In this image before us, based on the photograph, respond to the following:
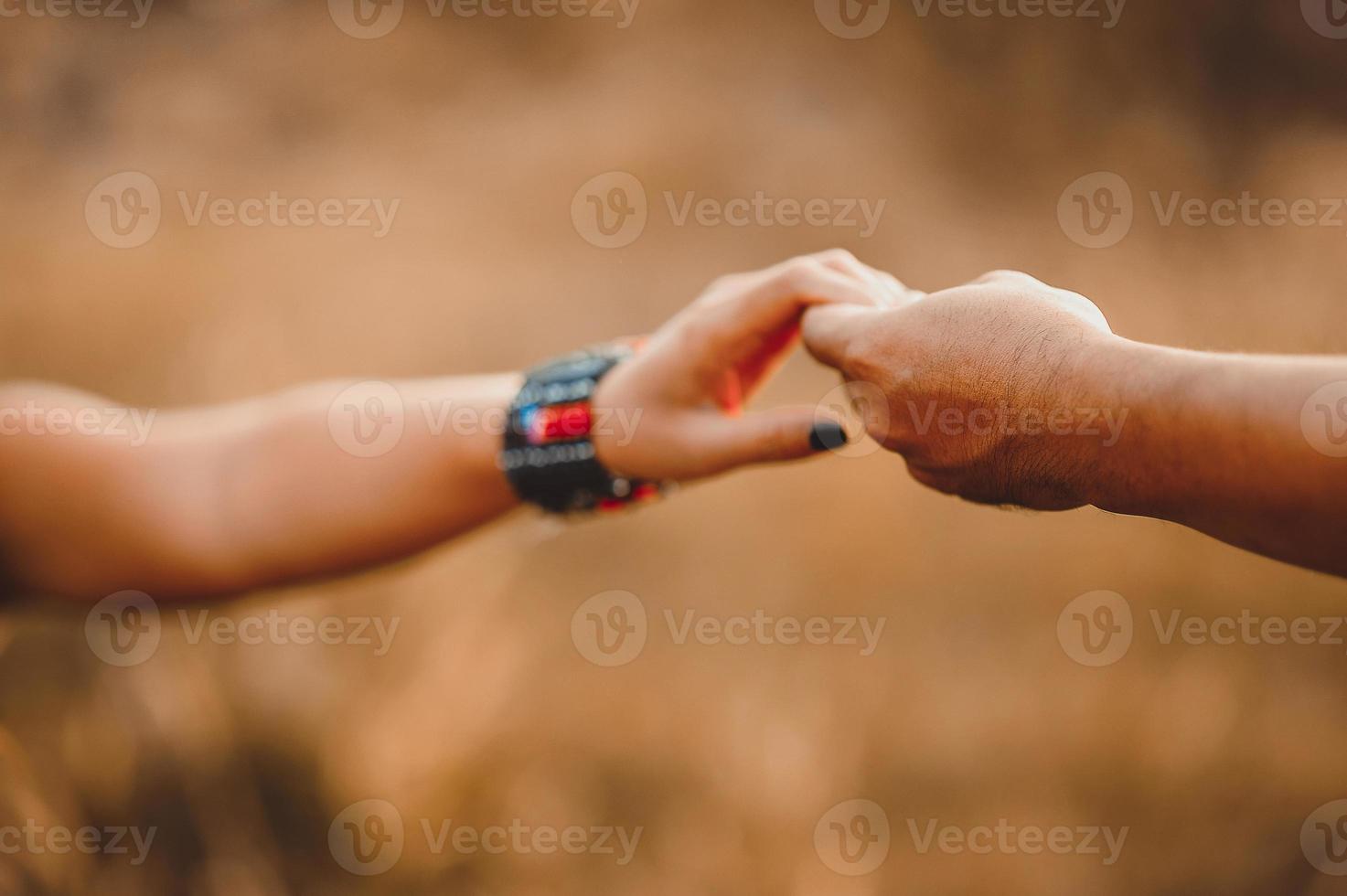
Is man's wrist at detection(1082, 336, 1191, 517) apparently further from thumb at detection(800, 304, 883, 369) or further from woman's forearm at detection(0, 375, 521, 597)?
woman's forearm at detection(0, 375, 521, 597)

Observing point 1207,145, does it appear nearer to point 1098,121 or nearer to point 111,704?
point 1098,121

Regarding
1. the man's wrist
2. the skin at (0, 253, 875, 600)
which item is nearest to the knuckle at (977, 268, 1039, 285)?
the man's wrist

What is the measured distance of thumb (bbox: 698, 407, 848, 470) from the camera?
2.57 feet

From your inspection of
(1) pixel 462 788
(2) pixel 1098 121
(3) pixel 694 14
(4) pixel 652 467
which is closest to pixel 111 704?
(1) pixel 462 788

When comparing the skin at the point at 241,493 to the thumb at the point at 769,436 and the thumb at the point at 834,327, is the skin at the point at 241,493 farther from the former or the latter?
the thumb at the point at 834,327

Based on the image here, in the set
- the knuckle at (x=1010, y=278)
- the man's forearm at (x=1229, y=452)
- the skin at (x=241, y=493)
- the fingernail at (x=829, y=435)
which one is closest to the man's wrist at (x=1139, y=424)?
the man's forearm at (x=1229, y=452)

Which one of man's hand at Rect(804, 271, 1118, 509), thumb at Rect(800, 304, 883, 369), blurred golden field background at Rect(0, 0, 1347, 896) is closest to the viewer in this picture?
A: man's hand at Rect(804, 271, 1118, 509)

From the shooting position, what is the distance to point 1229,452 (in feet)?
1.55

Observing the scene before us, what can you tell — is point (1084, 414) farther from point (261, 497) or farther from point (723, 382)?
point (261, 497)

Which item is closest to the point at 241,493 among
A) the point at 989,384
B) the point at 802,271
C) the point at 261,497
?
the point at 261,497

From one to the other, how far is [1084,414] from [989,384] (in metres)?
0.08

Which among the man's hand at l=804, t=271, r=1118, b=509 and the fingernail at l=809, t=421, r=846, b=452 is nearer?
the man's hand at l=804, t=271, r=1118, b=509

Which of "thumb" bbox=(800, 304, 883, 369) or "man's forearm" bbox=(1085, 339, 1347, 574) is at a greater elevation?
"thumb" bbox=(800, 304, 883, 369)

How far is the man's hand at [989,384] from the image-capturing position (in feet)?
1.89
